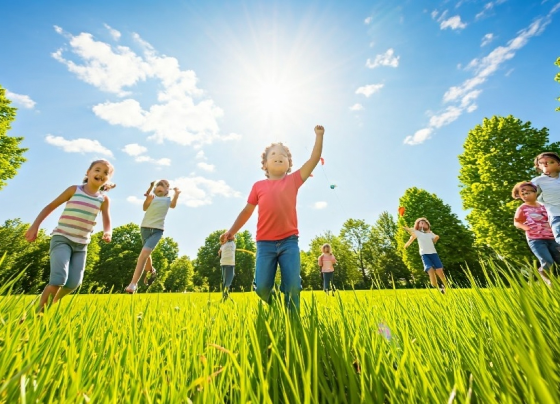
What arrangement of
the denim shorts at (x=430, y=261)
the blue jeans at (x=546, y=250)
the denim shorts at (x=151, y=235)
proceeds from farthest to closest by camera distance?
the denim shorts at (x=430, y=261)
the denim shorts at (x=151, y=235)
the blue jeans at (x=546, y=250)

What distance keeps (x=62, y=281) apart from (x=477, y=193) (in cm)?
2599

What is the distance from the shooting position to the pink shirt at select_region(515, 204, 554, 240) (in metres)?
5.50

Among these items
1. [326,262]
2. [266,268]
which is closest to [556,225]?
[266,268]

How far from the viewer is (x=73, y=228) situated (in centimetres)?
352

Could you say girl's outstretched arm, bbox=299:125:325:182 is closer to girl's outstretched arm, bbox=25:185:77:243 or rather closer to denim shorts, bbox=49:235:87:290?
denim shorts, bbox=49:235:87:290

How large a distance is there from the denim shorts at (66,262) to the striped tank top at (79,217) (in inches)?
2.9

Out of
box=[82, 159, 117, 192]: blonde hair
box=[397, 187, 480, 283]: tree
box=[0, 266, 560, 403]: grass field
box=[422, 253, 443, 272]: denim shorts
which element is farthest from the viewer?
box=[397, 187, 480, 283]: tree

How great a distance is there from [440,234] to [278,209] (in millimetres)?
34906

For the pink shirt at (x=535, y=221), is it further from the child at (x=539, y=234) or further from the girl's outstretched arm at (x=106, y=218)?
the girl's outstretched arm at (x=106, y=218)

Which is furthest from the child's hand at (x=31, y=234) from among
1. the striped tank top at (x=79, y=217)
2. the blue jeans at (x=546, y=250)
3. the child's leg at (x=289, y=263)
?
the blue jeans at (x=546, y=250)

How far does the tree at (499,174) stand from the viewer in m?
20.0

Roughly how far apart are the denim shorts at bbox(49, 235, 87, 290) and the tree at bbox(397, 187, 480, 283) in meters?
32.3

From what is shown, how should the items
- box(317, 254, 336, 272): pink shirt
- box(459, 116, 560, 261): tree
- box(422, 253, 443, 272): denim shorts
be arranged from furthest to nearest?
box(459, 116, 560, 261): tree < box(317, 254, 336, 272): pink shirt < box(422, 253, 443, 272): denim shorts

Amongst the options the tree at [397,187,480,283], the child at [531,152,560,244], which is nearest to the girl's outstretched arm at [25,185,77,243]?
the child at [531,152,560,244]
